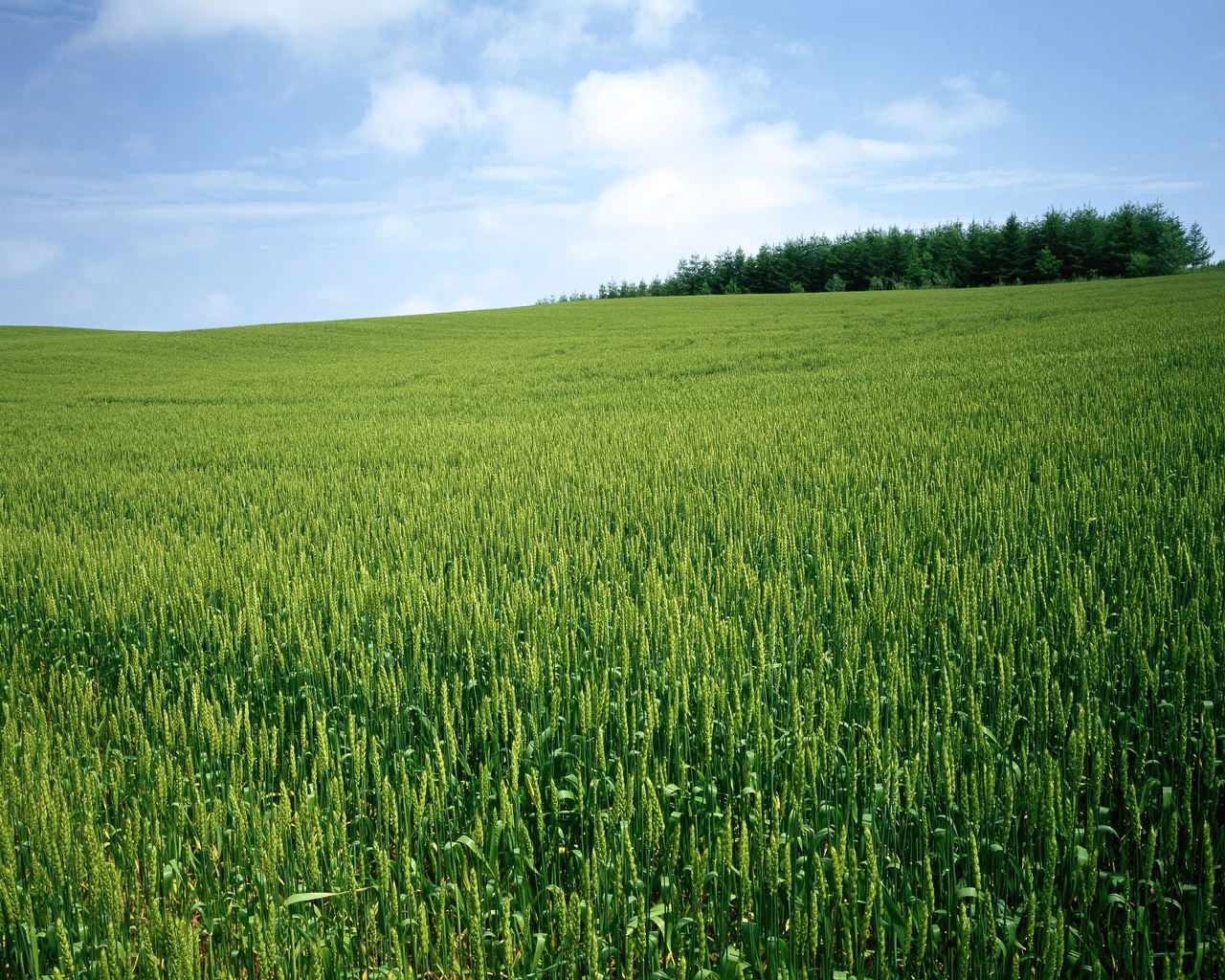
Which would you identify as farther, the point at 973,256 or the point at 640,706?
the point at 973,256

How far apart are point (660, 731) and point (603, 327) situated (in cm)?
3878

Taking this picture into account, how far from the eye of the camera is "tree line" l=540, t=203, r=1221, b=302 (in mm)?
64562

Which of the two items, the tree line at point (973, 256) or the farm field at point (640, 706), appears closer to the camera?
the farm field at point (640, 706)

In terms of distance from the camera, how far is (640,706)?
3402 millimetres

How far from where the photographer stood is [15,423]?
1767cm

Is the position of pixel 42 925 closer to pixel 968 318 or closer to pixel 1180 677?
pixel 1180 677

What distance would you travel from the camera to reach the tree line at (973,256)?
64562 mm

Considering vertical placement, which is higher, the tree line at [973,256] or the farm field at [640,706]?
the tree line at [973,256]

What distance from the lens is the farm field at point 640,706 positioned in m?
2.30

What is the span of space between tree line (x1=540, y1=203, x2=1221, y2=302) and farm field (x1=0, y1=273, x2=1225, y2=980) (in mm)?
64767

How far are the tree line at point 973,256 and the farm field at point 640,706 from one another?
212 feet

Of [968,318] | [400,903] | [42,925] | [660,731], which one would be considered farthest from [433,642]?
[968,318]

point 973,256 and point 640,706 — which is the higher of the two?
point 973,256

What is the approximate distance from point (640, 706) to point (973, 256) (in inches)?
3010
